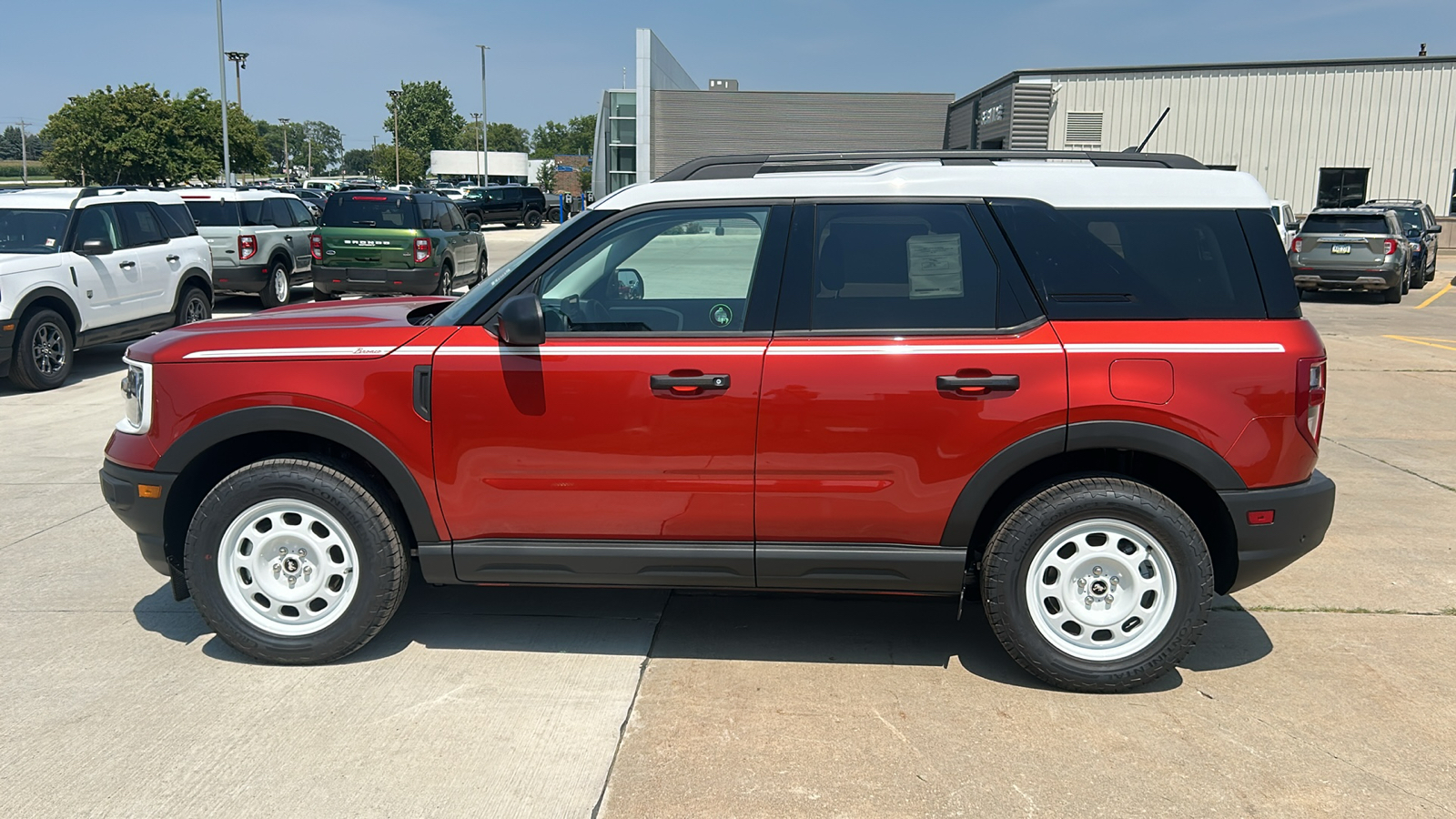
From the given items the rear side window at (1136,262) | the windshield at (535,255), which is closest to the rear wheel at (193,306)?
the windshield at (535,255)

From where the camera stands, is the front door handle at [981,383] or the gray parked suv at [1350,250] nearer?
the front door handle at [981,383]

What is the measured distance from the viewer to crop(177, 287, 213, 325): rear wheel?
1244 centimetres

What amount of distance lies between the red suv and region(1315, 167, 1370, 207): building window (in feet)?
105

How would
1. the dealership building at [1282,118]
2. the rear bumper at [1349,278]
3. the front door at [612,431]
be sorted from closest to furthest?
the front door at [612,431], the rear bumper at [1349,278], the dealership building at [1282,118]

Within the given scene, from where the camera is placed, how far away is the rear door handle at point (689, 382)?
13.2ft

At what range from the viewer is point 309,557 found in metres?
4.32

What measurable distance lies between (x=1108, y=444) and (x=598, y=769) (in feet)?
6.83

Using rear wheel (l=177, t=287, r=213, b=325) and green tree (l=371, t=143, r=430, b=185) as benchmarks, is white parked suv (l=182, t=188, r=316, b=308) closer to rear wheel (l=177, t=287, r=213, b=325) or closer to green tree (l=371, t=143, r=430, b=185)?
rear wheel (l=177, t=287, r=213, b=325)

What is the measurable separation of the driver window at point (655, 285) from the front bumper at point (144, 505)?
1.64 meters

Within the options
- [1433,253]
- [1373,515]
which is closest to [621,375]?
[1373,515]

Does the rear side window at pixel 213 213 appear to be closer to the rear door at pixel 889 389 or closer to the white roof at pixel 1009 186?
the white roof at pixel 1009 186

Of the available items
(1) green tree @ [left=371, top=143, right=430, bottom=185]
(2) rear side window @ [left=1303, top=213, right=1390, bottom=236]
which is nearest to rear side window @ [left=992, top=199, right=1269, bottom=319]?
(2) rear side window @ [left=1303, top=213, right=1390, bottom=236]

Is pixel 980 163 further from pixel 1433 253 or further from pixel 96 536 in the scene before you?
pixel 1433 253

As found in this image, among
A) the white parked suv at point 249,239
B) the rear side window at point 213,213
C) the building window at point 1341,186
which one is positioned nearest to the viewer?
the white parked suv at point 249,239
